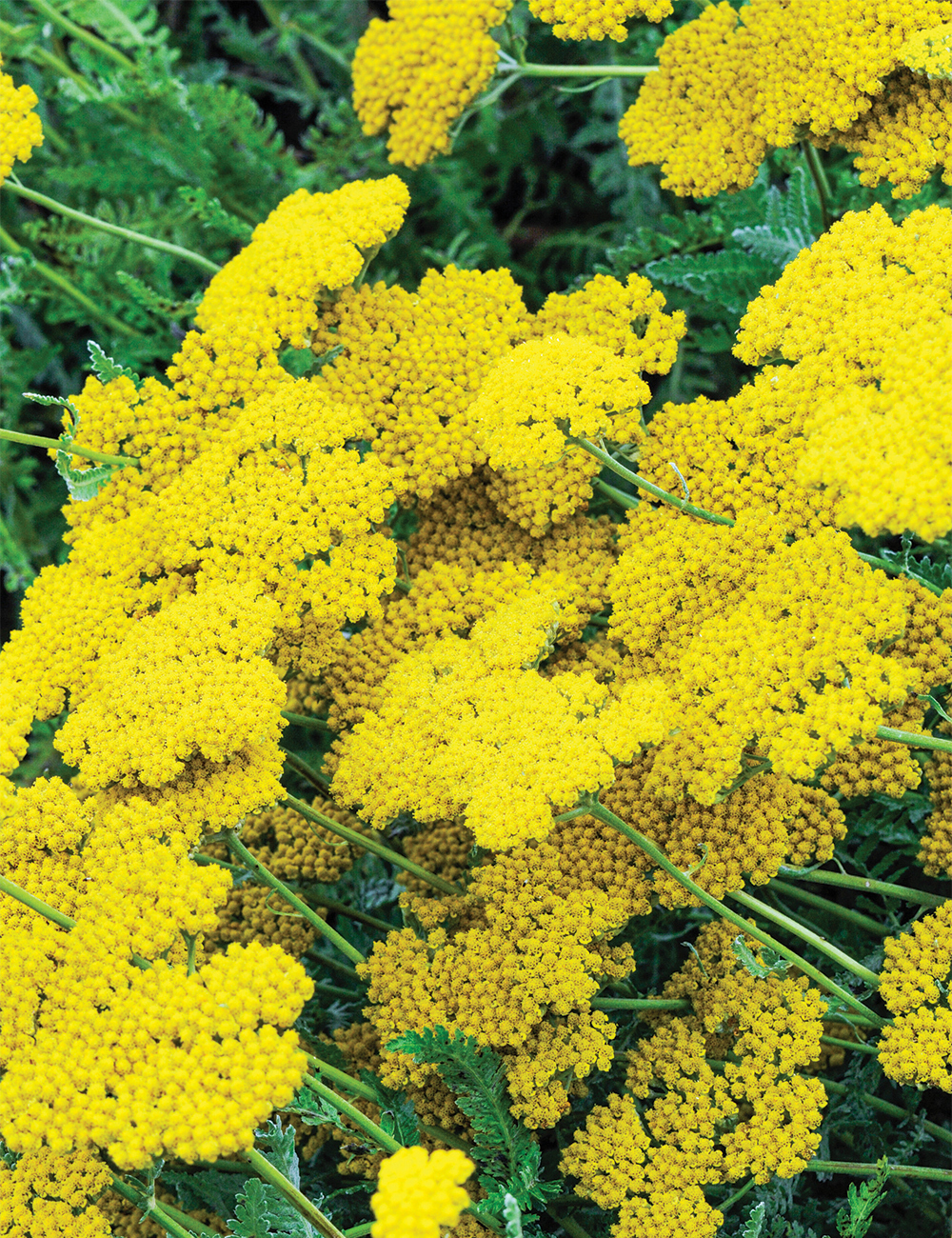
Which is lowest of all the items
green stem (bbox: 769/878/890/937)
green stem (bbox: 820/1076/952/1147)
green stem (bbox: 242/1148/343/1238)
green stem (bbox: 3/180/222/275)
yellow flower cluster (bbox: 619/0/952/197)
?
green stem (bbox: 820/1076/952/1147)

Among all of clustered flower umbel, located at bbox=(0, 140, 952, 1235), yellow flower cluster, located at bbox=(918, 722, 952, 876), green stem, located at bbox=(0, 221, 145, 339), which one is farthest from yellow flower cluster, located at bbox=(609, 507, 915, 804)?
green stem, located at bbox=(0, 221, 145, 339)

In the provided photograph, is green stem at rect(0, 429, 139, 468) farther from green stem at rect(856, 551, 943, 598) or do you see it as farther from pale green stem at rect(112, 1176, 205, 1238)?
green stem at rect(856, 551, 943, 598)

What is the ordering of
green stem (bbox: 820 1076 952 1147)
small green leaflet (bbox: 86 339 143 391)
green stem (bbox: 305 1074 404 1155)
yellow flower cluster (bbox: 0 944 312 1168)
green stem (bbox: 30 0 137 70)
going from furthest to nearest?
green stem (bbox: 30 0 137 70), small green leaflet (bbox: 86 339 143 391), green stem (bbox: 820 1076 952 1147), green stem (bbox: 305 1074 404 1155), yellow flower cluster (bbox: 0 944 312 1168)

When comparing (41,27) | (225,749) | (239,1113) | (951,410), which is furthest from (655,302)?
(41,27)

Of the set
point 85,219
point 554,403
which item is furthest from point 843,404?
point 85,219

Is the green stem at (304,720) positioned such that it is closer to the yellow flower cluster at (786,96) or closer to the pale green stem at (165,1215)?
the pale green stem at (165,1215)

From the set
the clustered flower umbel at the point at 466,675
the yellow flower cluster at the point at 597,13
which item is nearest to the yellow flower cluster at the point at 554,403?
the clustered flower umbel at the point at 466,675

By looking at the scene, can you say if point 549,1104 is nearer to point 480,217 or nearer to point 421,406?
point 421,406
